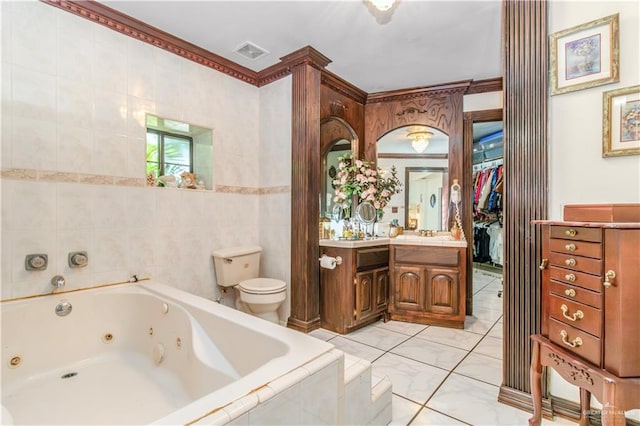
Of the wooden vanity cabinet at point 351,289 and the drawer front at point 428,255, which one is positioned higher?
the drawer front at point 428,255

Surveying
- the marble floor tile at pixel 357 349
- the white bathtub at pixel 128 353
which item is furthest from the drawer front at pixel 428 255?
the white bathtub at pixel 128 353

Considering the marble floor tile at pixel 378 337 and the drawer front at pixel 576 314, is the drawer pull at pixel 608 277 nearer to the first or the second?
the drawer front at pixel 576 314

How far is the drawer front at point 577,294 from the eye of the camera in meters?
1.12

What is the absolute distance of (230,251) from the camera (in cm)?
276

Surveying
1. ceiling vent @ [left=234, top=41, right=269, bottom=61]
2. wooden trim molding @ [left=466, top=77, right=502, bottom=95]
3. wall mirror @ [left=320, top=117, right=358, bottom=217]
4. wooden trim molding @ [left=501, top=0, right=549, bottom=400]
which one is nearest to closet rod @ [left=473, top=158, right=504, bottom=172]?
wooden trim molding @ [left=466, top=77, right=502, bottom=95]

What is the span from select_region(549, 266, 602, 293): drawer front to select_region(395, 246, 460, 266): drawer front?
4.93 ft

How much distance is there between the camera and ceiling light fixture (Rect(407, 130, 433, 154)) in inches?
138

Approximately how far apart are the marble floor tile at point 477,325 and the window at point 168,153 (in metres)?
3.05

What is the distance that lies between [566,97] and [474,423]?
5.59 ft

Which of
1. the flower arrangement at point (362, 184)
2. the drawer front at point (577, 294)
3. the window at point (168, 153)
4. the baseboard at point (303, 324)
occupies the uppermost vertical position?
the window at point (168, 153)

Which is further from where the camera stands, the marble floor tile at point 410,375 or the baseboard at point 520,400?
the marble floor tile at point 410,375

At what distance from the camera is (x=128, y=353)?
203 centimetres

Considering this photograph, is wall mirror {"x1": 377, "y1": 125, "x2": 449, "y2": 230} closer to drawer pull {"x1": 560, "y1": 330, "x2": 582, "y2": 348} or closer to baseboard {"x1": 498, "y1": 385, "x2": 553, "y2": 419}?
baseboard {"x1": 498, "y1": 385, "x2": 553, "y2": 419}

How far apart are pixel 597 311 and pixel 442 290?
5.90 feet
